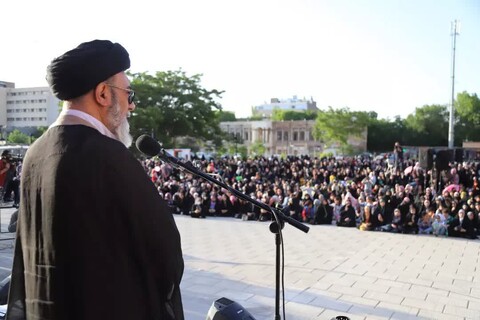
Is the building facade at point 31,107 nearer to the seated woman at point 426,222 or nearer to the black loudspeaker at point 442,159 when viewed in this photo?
the black loudspeaker at point 442,159

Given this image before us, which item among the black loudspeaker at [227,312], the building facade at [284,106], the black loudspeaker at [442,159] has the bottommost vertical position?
the black loudspeaker at [227,312]

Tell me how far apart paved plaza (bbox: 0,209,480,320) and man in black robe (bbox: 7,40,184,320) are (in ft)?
12.1

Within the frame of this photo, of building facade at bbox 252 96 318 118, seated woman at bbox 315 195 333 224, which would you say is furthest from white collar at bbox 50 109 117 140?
building facade at bbox 252 96 318 118

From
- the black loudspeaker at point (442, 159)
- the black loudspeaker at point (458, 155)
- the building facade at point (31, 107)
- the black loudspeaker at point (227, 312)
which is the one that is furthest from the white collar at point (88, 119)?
the building facade at point (31, 107)

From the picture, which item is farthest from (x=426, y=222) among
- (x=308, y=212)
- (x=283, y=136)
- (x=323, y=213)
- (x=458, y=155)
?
(x=283, y=136)

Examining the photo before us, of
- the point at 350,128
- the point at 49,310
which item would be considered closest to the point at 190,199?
the point at 49,310

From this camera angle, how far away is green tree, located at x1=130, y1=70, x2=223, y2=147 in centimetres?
3931

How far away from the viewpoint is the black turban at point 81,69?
133 cm

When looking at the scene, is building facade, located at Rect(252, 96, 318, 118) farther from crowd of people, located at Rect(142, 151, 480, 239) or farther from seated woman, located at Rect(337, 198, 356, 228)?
seated woman, located at Rect(337, 198, 356, 228)

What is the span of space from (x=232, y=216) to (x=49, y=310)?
12787mm

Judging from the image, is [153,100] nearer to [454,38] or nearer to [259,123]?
[454,38]

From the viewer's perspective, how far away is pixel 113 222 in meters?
1.24

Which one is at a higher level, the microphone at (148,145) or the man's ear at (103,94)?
the man's ear at (103,94)

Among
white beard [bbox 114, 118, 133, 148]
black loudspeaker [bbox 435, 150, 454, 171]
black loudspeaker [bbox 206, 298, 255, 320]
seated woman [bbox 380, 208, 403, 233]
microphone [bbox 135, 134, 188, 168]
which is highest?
white beard [bbox 114, 118, 133, 148]
